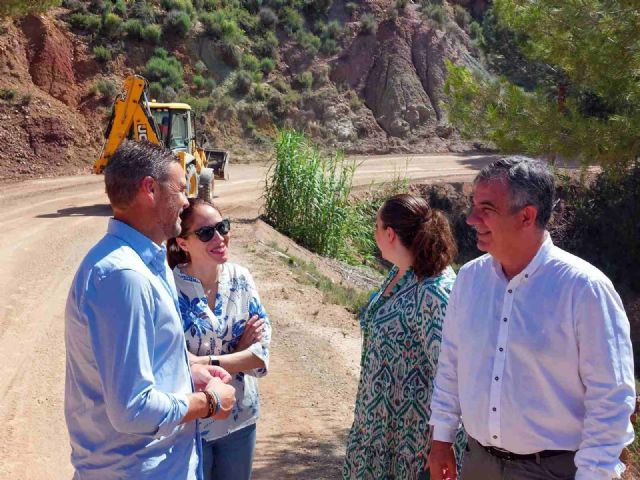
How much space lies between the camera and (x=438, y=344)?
3.43 metres

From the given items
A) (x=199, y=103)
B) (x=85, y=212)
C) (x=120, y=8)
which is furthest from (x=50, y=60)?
(x=85, y=212)

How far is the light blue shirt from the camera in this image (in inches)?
96.8

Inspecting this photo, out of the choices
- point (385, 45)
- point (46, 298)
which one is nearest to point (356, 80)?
point (385, 45)

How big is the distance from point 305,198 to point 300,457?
1113cm

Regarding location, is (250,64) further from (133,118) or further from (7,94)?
(133,118)

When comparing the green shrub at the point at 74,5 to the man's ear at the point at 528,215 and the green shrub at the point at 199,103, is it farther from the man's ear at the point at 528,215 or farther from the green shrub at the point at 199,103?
the man's ear at the point at 528,215

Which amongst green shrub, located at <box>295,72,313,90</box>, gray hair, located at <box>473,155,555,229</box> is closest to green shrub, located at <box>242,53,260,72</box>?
green shrub, located at <box>295,72,313,90</box>

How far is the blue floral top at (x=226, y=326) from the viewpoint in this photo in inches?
134

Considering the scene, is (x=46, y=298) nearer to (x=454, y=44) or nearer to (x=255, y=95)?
(x=255, y=95)

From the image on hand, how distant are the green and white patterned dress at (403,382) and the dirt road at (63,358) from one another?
2779 millimetres

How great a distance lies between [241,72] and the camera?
117 ft

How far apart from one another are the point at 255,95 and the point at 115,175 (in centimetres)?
3334

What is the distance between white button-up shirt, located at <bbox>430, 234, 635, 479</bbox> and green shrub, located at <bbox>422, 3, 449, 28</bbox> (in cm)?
4214

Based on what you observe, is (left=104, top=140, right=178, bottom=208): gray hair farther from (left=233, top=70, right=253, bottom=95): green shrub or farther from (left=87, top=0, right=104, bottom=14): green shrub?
(left=87, top=0, right=104, bottom=14): green shrub
